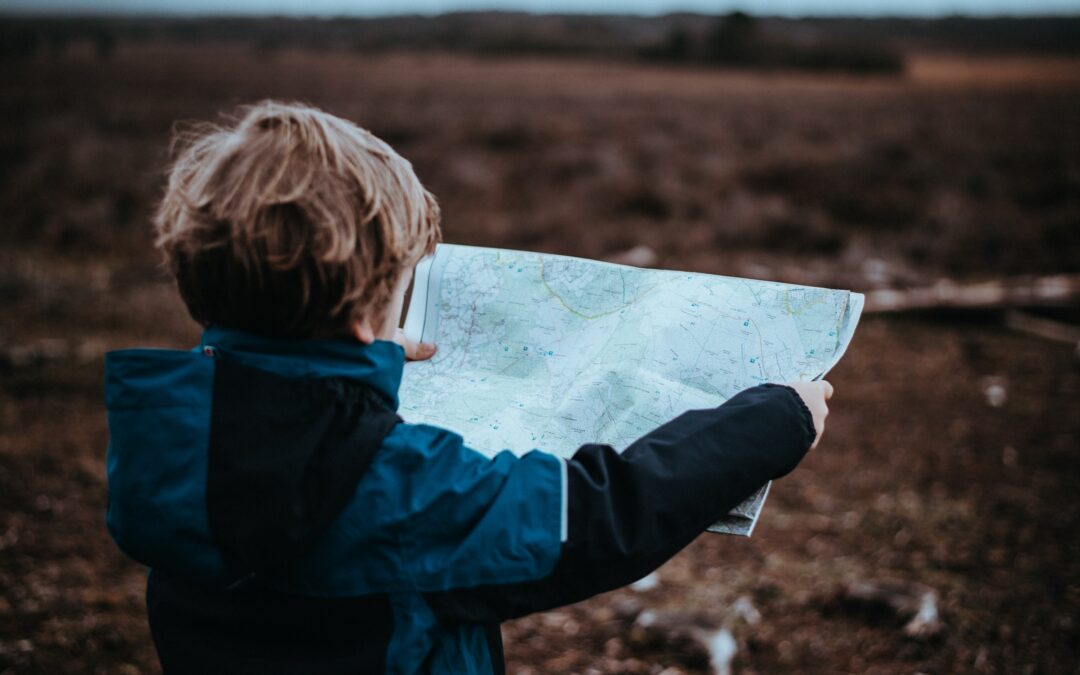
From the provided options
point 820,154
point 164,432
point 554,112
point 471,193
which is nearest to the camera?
point 164,432

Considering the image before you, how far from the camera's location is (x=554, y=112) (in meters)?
19.0

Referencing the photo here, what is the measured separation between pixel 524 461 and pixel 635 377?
1.16ft

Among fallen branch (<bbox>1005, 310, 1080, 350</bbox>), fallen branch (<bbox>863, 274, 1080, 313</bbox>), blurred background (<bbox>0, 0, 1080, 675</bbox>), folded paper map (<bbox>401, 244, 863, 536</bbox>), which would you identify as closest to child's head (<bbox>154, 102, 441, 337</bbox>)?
folded paper map (<bbox>401, 244, 863, 536</bbox>)

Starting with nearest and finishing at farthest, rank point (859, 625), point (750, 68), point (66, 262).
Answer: point (859, 625), point (66, 262), point (750, 68)

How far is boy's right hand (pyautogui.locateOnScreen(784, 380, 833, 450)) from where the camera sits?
1179 millimetres

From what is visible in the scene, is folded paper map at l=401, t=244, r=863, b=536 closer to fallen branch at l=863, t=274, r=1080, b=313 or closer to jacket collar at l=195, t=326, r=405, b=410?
jacket collar at l=195, t=326, r=405, b=410

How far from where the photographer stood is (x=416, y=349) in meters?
1.49

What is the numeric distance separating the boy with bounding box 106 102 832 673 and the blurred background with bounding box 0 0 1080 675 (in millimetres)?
1631

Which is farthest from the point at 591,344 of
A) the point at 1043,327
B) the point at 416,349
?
the point at 1043,327

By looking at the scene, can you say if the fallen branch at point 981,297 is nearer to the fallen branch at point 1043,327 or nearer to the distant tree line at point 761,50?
the fallen branch at point 1043,327

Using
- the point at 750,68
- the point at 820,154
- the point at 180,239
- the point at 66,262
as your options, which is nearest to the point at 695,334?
the point at 180,239

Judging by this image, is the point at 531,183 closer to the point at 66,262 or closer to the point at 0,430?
the point at 66,262

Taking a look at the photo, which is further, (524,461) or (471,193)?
(471,193)

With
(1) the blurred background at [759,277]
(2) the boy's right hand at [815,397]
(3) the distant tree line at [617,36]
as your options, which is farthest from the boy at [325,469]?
(3) the distant tree line at [617,36]
